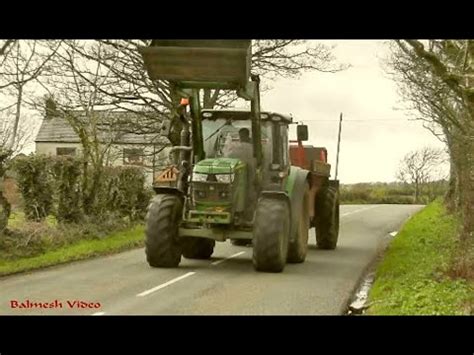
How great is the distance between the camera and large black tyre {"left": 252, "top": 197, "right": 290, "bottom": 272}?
9.27 m

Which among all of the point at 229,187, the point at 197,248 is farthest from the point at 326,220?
the point at 229,187

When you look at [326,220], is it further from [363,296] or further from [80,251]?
[363,296]

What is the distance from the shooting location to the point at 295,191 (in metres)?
10.6

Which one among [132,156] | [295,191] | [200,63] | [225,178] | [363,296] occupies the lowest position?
[363,296]

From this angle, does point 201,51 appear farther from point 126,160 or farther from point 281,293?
point 126,160

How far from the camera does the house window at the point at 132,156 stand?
16062mm

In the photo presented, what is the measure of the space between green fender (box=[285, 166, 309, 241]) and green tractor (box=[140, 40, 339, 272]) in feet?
0.05

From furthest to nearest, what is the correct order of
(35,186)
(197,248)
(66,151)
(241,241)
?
(66,151)
(35,186)
(241,241)
(197,248)

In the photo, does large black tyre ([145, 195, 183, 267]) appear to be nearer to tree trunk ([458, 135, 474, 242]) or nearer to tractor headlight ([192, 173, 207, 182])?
tractor headlight ([192, 173, 207, 182])

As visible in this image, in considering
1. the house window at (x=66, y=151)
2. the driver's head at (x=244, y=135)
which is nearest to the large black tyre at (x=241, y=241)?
the driver's head at (x=244, y=135)

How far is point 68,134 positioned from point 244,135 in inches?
223
